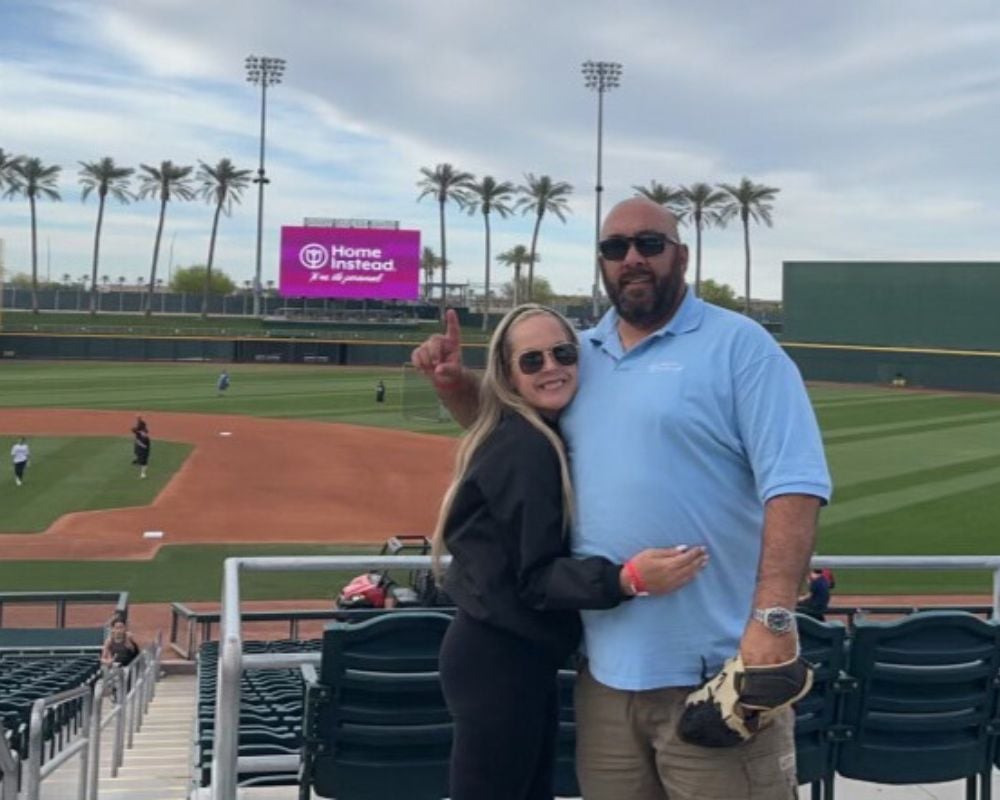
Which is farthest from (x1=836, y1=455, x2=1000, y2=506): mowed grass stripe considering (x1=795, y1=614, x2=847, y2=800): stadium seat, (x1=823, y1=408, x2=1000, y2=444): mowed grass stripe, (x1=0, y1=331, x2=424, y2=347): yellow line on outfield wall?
(x1=0, y1=331, x2=424, y2=347): yellow line on outfield wall

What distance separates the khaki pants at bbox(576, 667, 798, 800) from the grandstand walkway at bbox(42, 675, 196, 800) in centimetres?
364

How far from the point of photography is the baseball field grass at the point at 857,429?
826 inches

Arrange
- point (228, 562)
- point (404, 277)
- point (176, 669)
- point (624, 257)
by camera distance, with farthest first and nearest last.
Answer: point (404, 277)
point (176, 669)
point (228, 562)
point (624, 257)

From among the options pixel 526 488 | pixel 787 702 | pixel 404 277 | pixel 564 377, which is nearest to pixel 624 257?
pixel 564 377

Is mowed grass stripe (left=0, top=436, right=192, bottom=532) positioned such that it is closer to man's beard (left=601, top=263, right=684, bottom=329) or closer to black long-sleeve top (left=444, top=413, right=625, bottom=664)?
black long-sleeve top (left=444, top=413, right=625, bottom=664)

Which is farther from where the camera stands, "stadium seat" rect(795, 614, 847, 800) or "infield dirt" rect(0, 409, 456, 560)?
"infield dirt" rect(0, 409, 456, 560)

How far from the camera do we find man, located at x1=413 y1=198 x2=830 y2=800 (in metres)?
2.91

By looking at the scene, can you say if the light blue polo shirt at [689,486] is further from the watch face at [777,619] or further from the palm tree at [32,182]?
the palm tree at [32,182]

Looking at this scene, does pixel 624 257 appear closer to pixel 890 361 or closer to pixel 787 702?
pixel 787 702

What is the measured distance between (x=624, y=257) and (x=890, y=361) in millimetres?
61929

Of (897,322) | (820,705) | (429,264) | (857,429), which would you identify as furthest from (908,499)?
(429,264)

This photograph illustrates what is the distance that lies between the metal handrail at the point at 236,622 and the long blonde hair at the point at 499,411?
665mm

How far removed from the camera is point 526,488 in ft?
9.95

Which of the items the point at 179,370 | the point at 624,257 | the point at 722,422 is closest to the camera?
the point at 722,422
